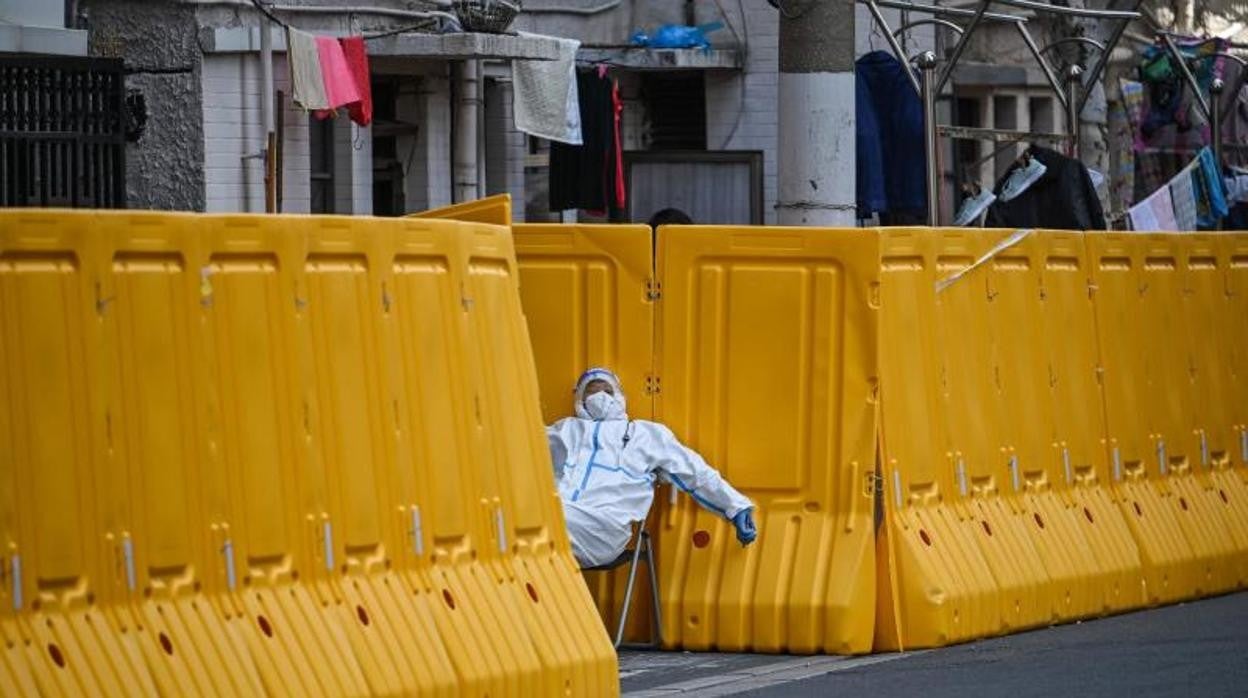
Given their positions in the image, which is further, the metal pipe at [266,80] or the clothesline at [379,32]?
the metal pipe at [266,80]

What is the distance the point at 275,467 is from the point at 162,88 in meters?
12.2

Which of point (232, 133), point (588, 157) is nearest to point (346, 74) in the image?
point (232, 133)

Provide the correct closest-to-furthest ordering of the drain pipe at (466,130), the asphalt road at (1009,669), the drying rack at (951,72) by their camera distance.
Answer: the asphalt road at (1009,669), the drying rack at (951,72), the drain pipe at (466,130)

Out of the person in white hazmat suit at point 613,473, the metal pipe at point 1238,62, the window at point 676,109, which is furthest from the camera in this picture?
the metal pipe at point 1238,62

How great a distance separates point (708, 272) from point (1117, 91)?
61.8 feet

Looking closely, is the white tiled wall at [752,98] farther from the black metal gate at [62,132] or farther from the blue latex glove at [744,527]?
the blue latex glove at [744,527]

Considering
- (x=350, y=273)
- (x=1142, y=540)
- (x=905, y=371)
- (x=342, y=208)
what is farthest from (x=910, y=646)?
(x=342, y=208)

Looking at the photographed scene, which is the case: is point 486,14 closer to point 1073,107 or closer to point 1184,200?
point 1073,107

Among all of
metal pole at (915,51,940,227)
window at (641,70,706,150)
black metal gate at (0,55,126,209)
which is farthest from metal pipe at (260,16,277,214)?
window at (641,70,706,150)

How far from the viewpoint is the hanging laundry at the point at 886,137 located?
2398 cm

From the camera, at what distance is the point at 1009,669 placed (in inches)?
483

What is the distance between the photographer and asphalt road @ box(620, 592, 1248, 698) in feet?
37.9

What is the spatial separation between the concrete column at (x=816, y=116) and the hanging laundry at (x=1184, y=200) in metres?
7.95

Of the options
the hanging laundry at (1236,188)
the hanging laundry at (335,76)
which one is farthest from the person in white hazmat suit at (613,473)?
the hanging laundry at (1236,188)
